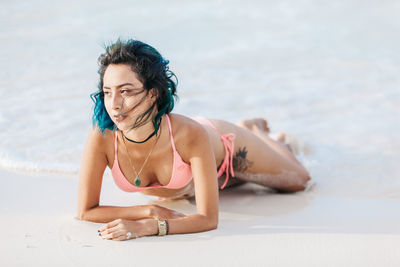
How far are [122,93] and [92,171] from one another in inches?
23.8

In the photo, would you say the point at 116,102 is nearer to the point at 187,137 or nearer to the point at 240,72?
the point at 187,137

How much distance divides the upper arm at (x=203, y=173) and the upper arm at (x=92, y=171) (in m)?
0.60

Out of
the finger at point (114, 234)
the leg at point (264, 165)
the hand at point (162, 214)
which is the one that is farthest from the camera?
the leg at point (264, 165)

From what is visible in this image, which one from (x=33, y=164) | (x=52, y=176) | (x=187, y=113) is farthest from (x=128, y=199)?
(x=187, y=113)

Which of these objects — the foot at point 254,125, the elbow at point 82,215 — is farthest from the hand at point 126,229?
the foot at point 254,125

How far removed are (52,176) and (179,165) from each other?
5.93ft

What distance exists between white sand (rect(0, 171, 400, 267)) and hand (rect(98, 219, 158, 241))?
41 millimetres

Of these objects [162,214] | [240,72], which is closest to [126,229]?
[162,214]

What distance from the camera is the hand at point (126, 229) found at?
331 cm

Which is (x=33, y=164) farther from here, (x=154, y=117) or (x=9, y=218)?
(x=154, y=117)

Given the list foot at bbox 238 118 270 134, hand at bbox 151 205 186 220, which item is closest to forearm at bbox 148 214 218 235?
hand at bbox 151 205 186 220

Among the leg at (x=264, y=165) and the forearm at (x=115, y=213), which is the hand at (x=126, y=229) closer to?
the forearm at (x=115, y=213)

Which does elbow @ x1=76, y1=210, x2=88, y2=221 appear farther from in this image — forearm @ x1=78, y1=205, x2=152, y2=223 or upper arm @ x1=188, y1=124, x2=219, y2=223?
upper arm @ x1=188, y1=124, x2=219, y2=223

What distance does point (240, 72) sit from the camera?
9680 millimetres
